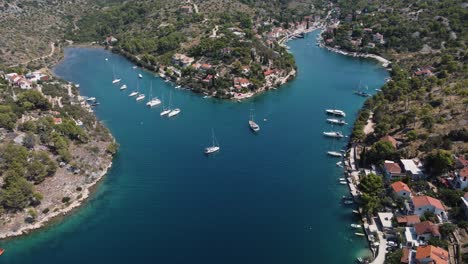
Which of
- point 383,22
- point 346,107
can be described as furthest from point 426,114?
point 383,22

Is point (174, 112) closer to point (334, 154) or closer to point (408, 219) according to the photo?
point (334, 154)

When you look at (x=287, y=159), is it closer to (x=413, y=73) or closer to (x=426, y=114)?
(x=426, y=114)

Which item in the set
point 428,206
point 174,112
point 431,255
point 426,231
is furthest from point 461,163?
point 174,112

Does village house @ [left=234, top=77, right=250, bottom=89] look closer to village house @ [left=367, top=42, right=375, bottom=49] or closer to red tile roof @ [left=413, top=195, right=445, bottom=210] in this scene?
village house @ [left=367, top=42, right=375, bottom=49]

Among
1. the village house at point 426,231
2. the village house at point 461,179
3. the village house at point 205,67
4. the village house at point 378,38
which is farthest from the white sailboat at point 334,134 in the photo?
the village house at point 378,38

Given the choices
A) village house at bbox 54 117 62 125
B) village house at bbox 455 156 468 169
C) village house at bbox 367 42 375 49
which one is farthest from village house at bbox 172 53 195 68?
village house at bbox 455 156 468 169

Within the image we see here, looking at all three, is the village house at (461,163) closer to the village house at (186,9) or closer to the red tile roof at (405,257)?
the red tile roof at (405,257)
